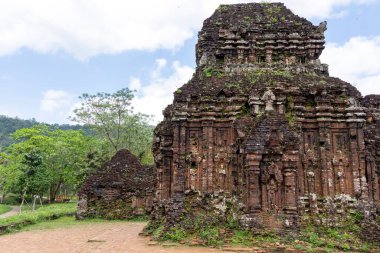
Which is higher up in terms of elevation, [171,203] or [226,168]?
[226,168]

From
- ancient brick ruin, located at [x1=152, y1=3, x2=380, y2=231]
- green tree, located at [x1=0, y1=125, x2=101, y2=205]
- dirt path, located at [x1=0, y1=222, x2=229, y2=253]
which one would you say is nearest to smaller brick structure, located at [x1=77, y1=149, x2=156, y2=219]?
dirt path, located at [x1=0, y1=222, x2=229, y2=253]

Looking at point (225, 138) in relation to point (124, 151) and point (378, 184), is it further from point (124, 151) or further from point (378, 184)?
point (124, 151)

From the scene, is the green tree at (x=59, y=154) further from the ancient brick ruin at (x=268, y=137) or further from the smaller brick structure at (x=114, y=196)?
the ancient brick ruin at (x=268, y=137)

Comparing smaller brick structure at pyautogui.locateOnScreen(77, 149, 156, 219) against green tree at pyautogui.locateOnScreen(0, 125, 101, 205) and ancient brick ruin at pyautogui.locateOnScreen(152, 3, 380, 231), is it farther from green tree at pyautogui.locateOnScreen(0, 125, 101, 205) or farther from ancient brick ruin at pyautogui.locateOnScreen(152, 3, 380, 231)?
green tree at pyautogui.locateOnScreen(0, 125, 101, 205)

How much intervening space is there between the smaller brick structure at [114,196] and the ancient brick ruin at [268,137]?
824cm

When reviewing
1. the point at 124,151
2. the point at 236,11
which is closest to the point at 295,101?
the point at 236,11

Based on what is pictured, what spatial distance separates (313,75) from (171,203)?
249 inches

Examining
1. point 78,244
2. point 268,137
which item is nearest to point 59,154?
point 78,244

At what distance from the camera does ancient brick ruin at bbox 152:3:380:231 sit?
32.9 feet

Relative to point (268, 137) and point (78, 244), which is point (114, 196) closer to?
point (78, 244)

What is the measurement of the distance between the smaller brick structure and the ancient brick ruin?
325 inches

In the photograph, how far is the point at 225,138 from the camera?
36.7 feet

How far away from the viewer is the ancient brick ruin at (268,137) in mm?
10039

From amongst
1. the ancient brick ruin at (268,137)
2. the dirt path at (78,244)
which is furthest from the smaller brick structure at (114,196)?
the ancient brick ruin at (268,137)
